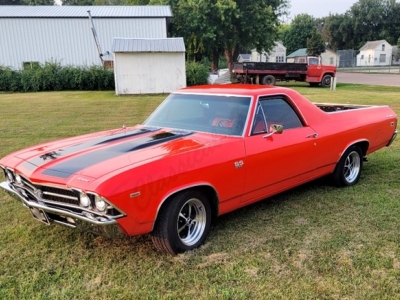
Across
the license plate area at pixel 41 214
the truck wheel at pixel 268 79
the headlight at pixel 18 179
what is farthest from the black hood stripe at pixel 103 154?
the truck wheel at pixel 268 79

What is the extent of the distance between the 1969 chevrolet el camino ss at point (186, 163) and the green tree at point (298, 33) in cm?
8773

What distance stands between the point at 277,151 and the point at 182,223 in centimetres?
133

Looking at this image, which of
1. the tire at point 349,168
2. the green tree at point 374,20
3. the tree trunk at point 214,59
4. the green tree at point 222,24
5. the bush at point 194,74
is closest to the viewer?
the tire at point 349,168

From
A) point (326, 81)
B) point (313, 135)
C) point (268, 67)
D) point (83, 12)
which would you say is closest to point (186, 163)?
point (313, 135)

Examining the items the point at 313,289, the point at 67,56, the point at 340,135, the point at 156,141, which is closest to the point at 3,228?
the point at 156,141

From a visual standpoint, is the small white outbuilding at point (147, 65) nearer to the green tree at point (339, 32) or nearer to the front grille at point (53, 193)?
the front grille at point (53, 193)

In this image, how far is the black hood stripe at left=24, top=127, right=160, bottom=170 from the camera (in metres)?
3.55

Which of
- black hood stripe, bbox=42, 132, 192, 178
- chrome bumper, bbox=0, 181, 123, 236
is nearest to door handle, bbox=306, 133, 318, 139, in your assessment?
black hood stripe, bbox=42, 132, 192, 178

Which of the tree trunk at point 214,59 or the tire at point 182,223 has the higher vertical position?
the tree trunk at point 214,59

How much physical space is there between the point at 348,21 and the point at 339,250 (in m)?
81.3

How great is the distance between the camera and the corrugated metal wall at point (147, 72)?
769 inches

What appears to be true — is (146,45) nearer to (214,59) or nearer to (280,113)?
(280,113)

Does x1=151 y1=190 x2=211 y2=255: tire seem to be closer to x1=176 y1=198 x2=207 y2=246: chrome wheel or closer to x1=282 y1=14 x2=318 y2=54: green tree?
x1=176 y1=198 x2=207 y2=246: chrome wheel

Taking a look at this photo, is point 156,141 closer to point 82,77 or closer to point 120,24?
point 82,77
